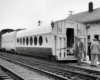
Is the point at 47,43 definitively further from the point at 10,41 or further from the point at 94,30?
the point at 10,41

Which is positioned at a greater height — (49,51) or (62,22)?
(62,22)

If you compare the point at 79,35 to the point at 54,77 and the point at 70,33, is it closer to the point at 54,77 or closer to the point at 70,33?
the point at 70,33

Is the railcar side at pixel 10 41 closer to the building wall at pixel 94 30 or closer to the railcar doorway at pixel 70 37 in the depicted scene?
the building wall at pixel 94 30

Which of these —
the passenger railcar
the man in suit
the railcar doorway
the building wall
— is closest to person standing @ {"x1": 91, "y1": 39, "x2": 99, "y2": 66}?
the man in suit

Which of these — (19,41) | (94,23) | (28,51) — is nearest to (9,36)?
(19,41)

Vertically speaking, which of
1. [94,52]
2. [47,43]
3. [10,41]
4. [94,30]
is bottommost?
[94,52]

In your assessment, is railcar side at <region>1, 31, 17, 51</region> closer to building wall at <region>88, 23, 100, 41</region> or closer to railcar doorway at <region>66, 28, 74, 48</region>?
building wall at <region>88, 23, 100, 41</region>

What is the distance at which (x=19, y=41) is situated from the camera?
22547mm

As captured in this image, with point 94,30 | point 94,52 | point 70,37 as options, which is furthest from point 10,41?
point 94,52

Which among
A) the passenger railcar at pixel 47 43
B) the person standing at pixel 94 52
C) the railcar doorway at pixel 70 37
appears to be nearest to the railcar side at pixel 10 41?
the passenger railcar at pixel 47 43

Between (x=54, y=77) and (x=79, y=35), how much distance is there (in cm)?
690

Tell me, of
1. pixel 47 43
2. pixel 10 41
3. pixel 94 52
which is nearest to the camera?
pixel 94 52

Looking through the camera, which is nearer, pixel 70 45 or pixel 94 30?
pixel 70 45

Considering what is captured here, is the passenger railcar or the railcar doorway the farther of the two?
the railcar doorway
